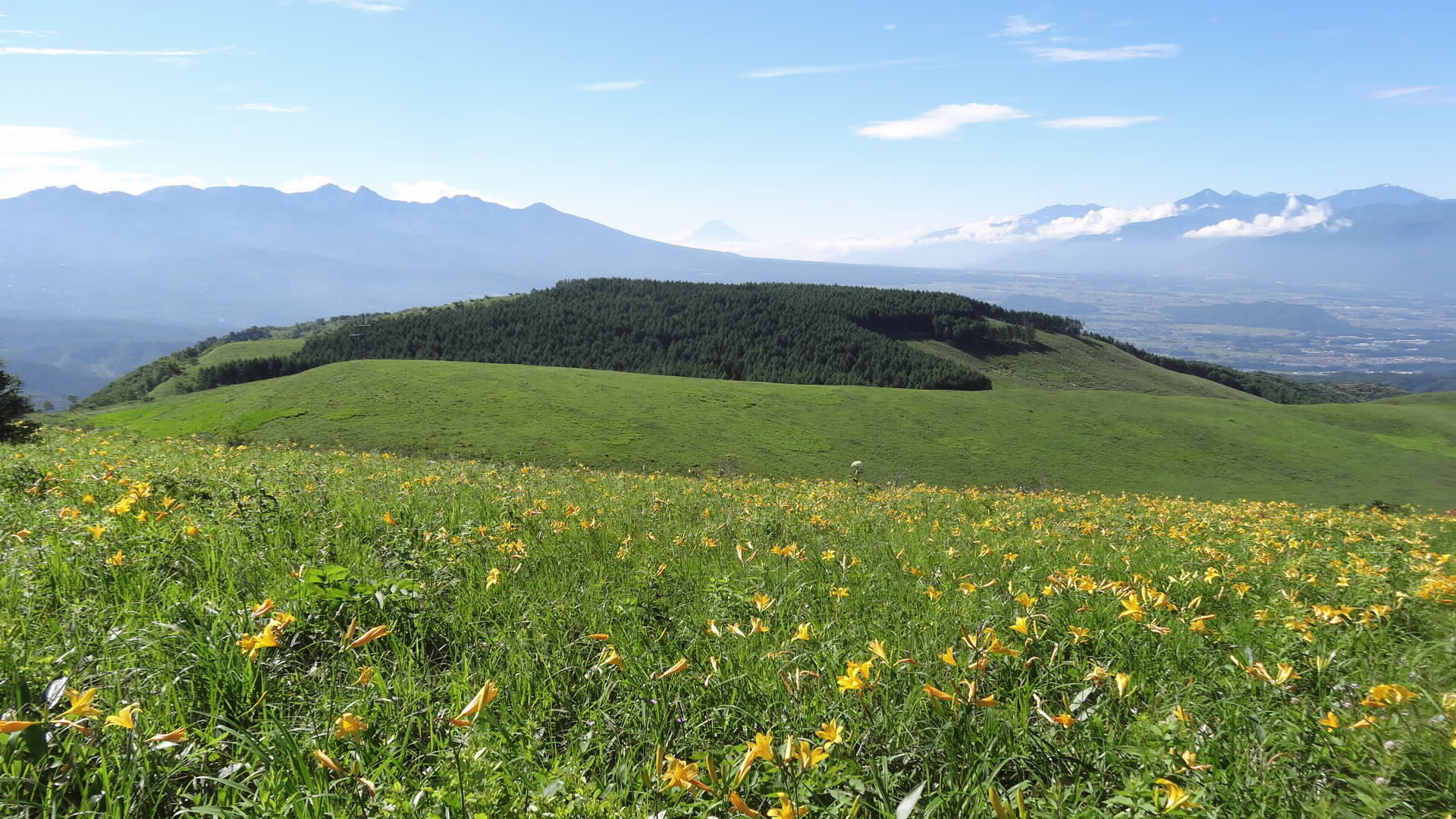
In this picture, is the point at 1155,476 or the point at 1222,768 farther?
the point at 1155,476

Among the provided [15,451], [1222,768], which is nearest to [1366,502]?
[1222,768]

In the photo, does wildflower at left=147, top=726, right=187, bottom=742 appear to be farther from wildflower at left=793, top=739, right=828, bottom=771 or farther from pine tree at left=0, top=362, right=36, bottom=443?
pine tree at left=0, top=362, right=36, bottom=443

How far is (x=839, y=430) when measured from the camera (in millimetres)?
76500

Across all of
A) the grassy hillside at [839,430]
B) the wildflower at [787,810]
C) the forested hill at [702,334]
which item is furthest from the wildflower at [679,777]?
the forested hill at [702,334]

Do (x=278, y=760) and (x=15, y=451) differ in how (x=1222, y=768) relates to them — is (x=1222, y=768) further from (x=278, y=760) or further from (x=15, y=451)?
(x=15, y=451)

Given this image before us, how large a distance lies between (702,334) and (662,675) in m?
162

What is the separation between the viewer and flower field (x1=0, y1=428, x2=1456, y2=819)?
238 centimetres

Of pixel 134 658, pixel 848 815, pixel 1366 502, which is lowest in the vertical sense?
pixel 1366 502

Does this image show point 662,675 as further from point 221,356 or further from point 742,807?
point 221,356

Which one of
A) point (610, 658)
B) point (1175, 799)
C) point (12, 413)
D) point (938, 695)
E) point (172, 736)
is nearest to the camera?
point (1175, 799)

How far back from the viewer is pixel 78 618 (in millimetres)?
3549

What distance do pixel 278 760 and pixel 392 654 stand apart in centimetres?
115

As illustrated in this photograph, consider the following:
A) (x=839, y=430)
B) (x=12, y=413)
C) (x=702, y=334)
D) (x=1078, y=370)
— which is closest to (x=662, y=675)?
(x=12, y=413)

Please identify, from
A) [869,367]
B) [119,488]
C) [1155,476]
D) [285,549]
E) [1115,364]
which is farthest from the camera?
[1115,364]
